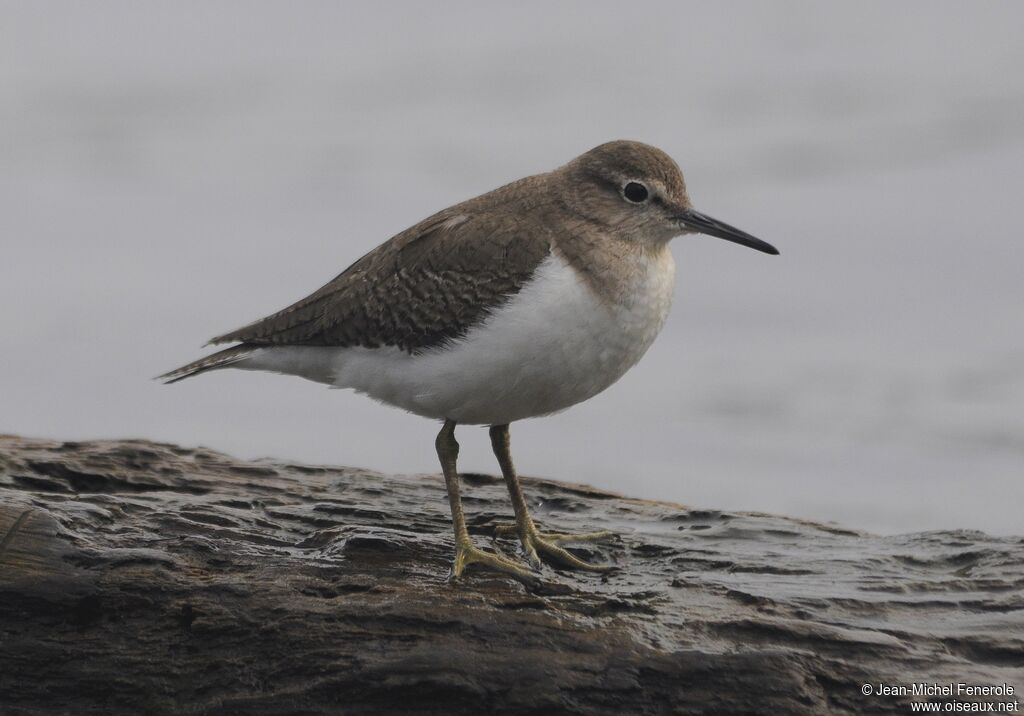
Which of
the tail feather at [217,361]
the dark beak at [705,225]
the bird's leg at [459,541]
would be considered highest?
the dark beak at [705,225]

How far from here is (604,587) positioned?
784 cm

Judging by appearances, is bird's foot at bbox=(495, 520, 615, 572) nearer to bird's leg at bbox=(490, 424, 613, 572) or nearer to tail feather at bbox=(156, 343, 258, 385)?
bird's leg at bbox=(490, 424, 613, 572)

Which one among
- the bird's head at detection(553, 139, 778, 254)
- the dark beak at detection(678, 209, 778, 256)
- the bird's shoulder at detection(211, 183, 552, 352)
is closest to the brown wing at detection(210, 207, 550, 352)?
the bird's shoulder at detection(211, 183, 552, 352)

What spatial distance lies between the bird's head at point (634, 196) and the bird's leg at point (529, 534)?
165 centimetres

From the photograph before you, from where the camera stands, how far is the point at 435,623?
6.99 m

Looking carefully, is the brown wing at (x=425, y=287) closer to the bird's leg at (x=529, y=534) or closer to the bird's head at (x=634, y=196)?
the bird's head at (x=634, y=196)

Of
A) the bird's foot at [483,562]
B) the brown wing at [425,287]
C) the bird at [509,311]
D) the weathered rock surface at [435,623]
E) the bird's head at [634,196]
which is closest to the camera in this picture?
the weathered rock surface at [435,623]

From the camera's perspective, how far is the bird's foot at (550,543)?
27.8ft

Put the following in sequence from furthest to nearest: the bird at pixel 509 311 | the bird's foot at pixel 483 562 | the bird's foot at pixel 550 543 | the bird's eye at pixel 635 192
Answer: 1. the bird's eye at pixel 635 192
2. the bird's foot at pixel 550 543
3. the bird at pixel 509 311
4. the bird's foot at pixel 483 562

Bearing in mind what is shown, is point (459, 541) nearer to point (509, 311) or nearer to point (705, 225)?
point (509, 311)

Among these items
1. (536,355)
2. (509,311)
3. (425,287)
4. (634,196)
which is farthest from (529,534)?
(634,196)

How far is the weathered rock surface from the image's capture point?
21.9 feet

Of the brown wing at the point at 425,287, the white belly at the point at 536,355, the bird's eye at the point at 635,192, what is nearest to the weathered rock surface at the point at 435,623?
the white belly at the point at 536,355

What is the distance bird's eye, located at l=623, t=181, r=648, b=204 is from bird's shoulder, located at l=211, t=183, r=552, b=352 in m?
0.59
